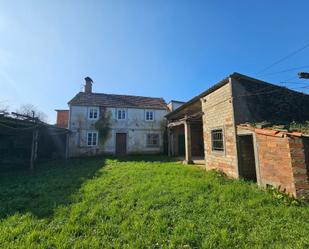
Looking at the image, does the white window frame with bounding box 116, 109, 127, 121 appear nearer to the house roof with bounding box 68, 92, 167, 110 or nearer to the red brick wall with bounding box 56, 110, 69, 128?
the house roof with bounding box 68, 92, 167, 110

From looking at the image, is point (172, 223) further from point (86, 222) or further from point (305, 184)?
point (305, 184)

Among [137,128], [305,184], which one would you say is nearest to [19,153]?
[137,128]

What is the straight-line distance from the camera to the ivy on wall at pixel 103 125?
17.5m

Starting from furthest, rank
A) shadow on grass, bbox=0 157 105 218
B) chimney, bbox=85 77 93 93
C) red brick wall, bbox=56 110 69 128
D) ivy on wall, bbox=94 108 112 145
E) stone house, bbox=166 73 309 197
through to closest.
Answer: red brick wall, bbox=56 110 69 128 < chimney, bbox=85 77 93 93 < ivy on wall, bbox=94 108 112 145 < stone house, bbox=166 73 309 197 < shadow on grass, bbox=0 157 105 218

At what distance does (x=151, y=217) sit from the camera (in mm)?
4277

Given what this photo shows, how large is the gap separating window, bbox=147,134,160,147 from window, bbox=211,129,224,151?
33.7 ft

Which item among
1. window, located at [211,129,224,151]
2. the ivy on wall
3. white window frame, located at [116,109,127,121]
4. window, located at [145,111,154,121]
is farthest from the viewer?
window, located at [145,111,154,121]

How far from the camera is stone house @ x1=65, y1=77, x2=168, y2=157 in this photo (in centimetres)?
1709

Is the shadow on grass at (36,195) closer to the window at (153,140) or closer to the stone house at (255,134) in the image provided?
the stone house at (255,134)

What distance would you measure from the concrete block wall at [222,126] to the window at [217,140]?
0.62 ft

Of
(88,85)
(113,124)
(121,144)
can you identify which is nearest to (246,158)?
(121,144)

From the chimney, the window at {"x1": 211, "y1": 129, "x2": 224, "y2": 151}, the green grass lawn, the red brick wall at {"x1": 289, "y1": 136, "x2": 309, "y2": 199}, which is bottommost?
the green grass lawn

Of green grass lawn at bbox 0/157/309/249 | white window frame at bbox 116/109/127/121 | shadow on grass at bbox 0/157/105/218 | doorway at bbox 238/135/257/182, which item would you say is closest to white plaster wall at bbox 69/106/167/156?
white window frame at bbox 116/109/127/121

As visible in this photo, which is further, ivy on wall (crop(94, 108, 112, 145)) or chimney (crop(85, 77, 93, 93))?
chimney (crop(85, 77, 93, 93))
